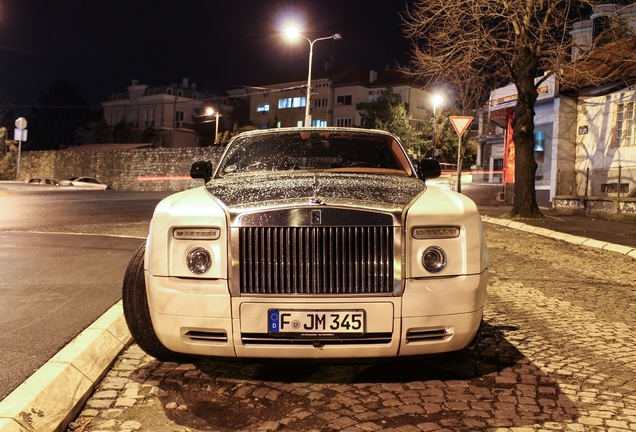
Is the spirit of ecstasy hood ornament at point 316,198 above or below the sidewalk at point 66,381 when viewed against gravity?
above

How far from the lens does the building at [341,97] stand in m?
64.7

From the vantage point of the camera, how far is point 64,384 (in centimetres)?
337

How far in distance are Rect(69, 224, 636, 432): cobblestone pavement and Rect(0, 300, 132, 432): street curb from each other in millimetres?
86

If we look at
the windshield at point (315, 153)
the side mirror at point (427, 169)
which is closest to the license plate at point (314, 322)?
the windshield at point (315, 153)

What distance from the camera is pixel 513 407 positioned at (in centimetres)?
330

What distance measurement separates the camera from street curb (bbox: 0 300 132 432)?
2.90m

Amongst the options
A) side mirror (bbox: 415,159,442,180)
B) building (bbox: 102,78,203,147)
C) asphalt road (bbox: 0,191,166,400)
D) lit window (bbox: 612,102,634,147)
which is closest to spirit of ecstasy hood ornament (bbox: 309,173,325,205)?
side mirror (bbox: 415,159,442,180)

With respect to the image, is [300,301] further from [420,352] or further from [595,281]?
[595,281]

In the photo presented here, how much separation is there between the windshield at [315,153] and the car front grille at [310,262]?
1.79 meters

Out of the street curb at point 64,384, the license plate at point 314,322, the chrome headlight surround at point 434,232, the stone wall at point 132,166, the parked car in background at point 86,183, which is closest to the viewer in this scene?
the street curb at point 64,384

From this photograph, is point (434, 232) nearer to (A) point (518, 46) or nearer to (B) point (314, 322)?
(B) point (314, 322)

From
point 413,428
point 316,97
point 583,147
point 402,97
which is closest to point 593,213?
point 583,147

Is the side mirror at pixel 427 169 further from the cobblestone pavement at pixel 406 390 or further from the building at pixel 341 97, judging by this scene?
the building at pixel 341 97

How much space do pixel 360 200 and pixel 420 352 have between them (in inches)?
37.6
